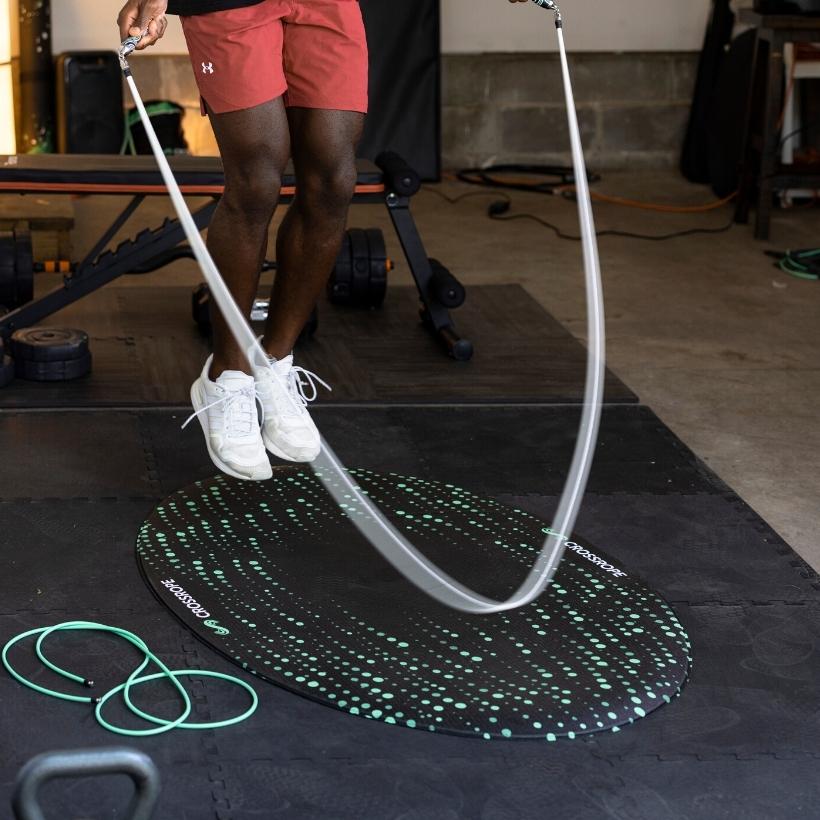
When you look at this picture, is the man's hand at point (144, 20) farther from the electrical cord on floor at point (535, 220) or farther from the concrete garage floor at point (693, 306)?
Result: the electrical cord on floor at point (535, 220)

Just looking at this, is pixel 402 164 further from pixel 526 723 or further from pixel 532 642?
pixel 526 723

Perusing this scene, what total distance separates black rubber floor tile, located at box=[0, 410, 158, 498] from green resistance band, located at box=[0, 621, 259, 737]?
624mm

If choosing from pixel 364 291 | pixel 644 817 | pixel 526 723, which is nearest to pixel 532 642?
pixel 526 723

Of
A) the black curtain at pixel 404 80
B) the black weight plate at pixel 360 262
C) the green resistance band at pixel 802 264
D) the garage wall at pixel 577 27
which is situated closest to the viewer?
the black weight plate at pixel 360 262

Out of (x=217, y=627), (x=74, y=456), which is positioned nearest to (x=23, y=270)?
(x=74, y=456)

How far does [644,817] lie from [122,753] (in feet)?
2.82

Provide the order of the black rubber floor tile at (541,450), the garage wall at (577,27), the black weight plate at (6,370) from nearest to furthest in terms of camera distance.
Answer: the black rubber floor tile at (541,450)
the black weight plate at (6,370)
the garage wall at (577,27)

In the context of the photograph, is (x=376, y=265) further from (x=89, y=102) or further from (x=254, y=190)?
(x=89, y=102)

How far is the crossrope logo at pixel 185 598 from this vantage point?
2311 mm

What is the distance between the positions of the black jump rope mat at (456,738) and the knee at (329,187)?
0.63 m

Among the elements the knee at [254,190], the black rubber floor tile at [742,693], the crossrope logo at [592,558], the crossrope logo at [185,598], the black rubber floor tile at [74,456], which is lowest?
the black rubber floor tile at [74,456]

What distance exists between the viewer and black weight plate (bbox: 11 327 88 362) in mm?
3549

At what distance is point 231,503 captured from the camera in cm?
278

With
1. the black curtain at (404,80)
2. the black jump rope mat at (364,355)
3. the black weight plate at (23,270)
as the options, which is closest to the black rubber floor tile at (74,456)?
Result: the black jump rope mat at (364,355)
